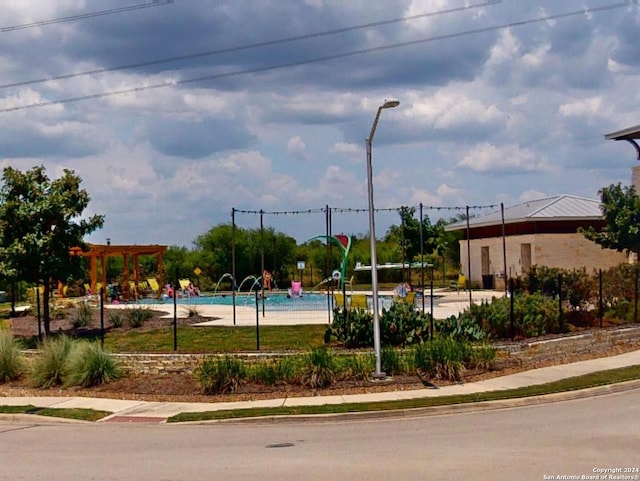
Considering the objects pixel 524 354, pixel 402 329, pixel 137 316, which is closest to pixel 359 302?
pixel 402 329

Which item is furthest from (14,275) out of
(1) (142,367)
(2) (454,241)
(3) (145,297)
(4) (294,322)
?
(2) (454,241)

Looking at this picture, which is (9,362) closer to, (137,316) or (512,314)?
(137,316)

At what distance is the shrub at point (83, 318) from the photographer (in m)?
29.1

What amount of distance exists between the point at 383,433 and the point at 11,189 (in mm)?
15515

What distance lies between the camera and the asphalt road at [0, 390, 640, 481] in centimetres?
1076

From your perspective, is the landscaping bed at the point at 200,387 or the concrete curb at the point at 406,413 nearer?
the concrete curb at the point at 406,413

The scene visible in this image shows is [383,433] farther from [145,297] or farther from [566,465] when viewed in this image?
[145,297]

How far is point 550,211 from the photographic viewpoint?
1847 inches

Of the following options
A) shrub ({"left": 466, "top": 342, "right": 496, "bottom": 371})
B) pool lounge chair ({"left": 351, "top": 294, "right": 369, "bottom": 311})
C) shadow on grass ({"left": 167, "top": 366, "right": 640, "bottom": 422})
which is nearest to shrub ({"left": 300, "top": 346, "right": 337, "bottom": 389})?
shadow on grass ({"left": 167, "top": 366, "right": 640, "bottom": 422})

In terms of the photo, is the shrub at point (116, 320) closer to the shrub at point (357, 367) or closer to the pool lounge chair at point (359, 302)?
the pool lounge chair at point (359, 302)

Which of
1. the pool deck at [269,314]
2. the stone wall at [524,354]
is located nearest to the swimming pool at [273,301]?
the pool deck at [269,314]

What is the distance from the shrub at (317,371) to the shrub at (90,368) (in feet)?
15.9

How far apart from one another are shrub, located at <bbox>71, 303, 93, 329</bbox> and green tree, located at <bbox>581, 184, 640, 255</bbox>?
62.2 ft

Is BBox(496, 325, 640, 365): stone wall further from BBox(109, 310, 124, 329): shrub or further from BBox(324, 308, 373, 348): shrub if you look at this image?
BBox(109, 310, 124, 329): shrub
